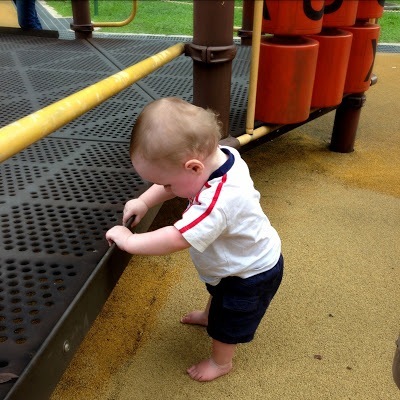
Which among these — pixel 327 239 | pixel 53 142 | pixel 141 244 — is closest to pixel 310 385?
pixel 141 244

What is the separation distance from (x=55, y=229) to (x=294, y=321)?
90cm

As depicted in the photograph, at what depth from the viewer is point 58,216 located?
5.01ft

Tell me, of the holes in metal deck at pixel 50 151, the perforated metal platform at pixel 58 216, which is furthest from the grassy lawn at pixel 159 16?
the holes in metal deck at pixel 50 151

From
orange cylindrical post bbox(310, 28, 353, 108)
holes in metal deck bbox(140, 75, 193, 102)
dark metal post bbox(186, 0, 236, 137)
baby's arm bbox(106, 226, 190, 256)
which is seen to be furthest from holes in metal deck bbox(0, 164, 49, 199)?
orange cylindrical post bbox(310, 28, 353, 108)

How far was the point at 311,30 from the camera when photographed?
2.16 metres

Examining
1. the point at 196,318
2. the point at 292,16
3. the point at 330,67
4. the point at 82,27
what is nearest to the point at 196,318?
the point at 196,318

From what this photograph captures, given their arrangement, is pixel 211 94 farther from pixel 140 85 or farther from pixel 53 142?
pixel 140 85

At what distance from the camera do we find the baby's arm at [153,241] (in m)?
1.16

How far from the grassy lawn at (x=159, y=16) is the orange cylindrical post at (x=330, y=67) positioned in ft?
19.4

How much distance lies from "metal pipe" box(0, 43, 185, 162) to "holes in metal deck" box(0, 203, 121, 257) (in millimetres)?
382

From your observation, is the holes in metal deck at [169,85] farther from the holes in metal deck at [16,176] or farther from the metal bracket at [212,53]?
the holes in metal deck at [16,176]

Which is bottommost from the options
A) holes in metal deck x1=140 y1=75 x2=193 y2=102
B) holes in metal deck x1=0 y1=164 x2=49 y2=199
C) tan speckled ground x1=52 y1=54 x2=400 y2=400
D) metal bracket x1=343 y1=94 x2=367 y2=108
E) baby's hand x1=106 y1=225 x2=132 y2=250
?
tan speckled ground x1=52 y1=54 x2=400 y2=400

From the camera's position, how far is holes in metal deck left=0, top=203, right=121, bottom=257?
138 centimetres

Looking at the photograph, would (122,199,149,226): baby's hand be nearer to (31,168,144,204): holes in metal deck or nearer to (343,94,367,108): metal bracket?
(31,168,144,204): holes in metal deck
